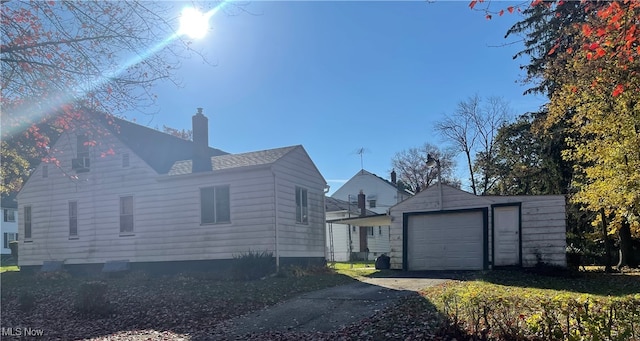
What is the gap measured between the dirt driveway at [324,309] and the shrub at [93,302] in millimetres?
3523

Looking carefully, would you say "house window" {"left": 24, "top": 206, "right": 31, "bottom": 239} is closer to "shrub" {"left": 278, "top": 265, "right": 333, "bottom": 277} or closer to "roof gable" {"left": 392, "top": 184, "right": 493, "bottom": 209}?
"shrub" {"left": 278, "top": 265, "right": 333, "bottom": 277}

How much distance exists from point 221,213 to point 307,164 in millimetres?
3940

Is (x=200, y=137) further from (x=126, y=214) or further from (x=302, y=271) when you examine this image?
(x=302, y=271)

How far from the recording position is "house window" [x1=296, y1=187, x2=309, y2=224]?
17.4 m

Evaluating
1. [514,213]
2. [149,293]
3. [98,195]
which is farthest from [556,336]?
[98,195]

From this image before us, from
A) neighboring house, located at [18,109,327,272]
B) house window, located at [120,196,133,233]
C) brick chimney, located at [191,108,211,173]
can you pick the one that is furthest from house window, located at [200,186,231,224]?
house window, located at [120,196,133,233]

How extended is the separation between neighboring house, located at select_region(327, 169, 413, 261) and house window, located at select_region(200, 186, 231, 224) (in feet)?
60.9

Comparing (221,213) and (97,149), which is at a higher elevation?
(97,149)

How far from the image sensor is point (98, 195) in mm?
18938

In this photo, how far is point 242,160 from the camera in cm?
1689

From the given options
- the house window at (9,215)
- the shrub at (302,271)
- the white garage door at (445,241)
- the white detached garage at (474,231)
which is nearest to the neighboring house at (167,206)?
the shrub at (302,271)

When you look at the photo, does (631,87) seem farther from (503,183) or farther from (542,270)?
(503,183)

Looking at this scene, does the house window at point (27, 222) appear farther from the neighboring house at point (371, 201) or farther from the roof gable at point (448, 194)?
the neighboring house at point (371, 201)

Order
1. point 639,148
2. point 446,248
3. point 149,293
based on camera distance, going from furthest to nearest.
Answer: point 446,248 < point 639,148 < point 149,293
